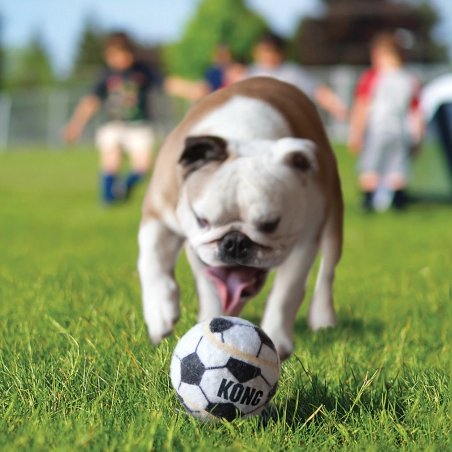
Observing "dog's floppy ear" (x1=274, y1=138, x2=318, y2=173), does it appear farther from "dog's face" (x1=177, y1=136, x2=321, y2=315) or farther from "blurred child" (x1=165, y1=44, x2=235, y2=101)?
"blurred child" (x1=165, y1=44, x2=235, y2=101)

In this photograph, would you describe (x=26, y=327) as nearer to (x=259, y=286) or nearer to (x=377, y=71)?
(x=259, y=286)

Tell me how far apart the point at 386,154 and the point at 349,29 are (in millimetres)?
45309

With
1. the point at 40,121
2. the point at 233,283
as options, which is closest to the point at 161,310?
the point at 233,283

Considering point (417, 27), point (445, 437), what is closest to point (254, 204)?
point (445, 437)

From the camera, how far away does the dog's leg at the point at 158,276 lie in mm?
3900

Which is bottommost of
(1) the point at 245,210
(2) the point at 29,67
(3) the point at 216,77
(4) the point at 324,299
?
(4) the point at 324,299

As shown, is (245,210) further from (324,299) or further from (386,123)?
(386,123)

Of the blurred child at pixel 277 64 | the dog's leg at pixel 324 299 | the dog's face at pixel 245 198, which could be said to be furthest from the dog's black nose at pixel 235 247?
the blurred child at pixel 277 64

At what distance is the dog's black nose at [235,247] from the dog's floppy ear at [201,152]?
347 mm

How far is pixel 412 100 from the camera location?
1159 cm

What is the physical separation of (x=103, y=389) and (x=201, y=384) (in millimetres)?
445

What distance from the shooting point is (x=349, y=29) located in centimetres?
5519

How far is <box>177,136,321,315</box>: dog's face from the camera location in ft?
12.2

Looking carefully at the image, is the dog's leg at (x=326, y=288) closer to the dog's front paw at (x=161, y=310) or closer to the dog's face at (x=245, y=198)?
the dog's face at (x=245, y=198)
